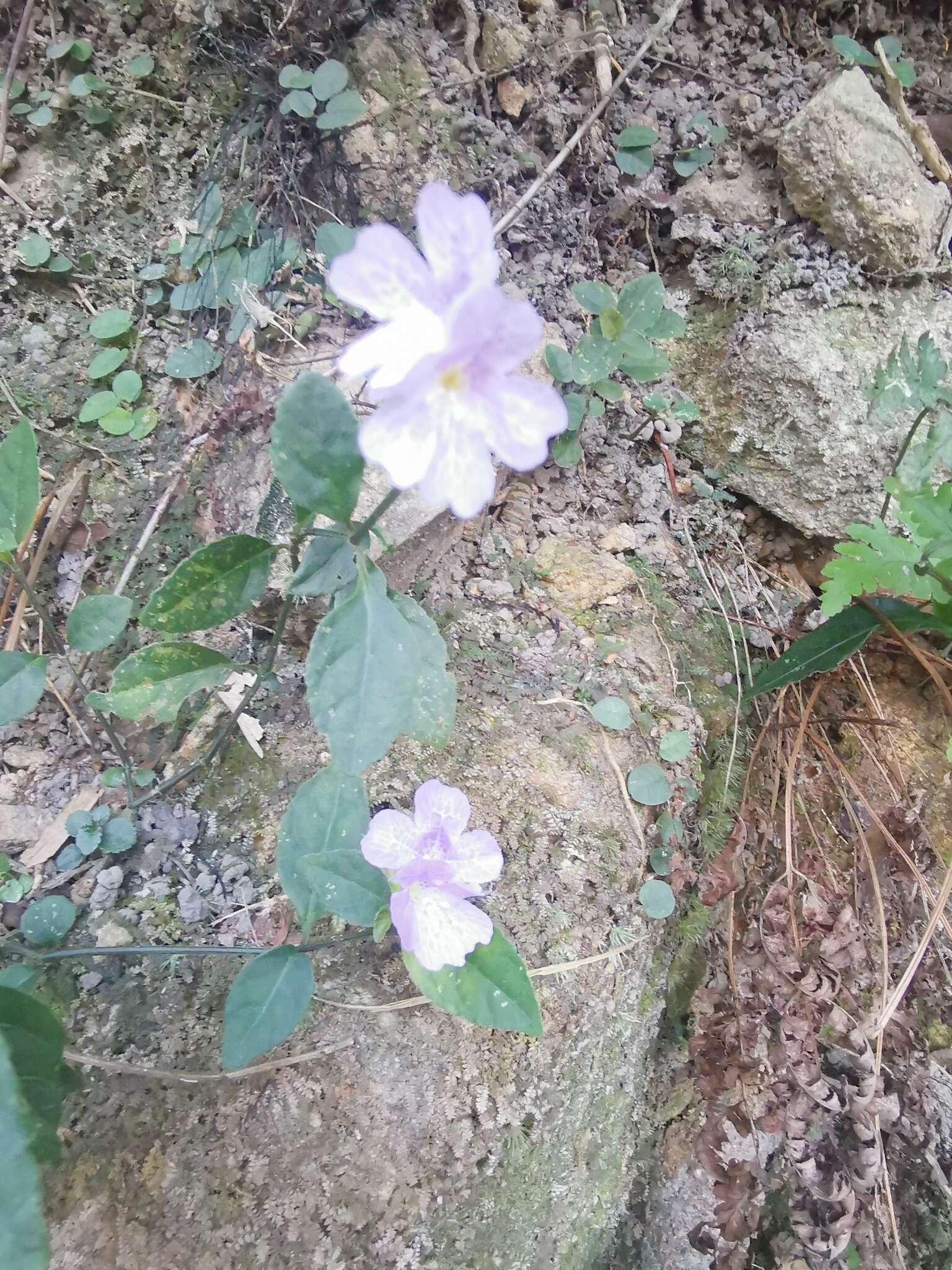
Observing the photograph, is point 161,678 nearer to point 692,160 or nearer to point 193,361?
point 193,361

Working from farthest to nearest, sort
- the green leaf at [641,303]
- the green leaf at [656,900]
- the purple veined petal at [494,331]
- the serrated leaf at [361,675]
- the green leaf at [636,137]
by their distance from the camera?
1. the green leaf at [636,137]
2. the green leaf at [641,303]
3. the green leaf at [656,900]
4. the serrated leaf at [361,675]
5. the purple veined petal at [494,331]

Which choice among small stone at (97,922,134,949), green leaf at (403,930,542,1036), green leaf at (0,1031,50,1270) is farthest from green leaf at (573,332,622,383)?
green leaf at (0,1031,50,1270)

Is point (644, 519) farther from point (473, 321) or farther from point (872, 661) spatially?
point (473, 321)

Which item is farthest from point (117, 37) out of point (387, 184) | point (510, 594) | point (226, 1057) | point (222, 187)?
point (226, 1057)

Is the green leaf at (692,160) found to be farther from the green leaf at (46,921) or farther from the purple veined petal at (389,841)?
the green leaf at (46,921)

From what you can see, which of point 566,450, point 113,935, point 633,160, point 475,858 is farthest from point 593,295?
point 113,935

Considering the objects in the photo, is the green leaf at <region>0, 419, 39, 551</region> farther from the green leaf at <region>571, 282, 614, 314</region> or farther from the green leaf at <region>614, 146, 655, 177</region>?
the green leaf at <region>614, 146, 655, 177</region>

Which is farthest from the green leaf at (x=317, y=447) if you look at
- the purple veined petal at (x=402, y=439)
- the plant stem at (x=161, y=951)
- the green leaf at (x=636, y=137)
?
the green leaf at (x=636, y=137)
